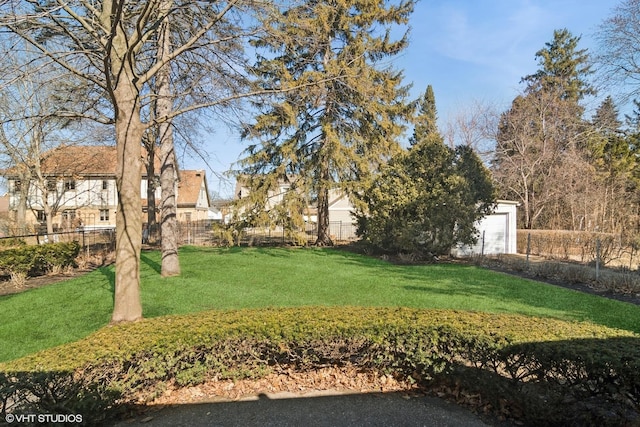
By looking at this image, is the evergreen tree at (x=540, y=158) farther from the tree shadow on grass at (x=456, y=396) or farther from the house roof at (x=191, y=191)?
the house roof at (x=191, y=191)

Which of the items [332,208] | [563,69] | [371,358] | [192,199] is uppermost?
[563,69]

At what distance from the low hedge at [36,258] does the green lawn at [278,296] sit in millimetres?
2341

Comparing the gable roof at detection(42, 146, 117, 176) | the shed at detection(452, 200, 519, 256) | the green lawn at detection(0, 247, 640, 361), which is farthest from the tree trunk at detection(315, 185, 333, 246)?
the gable roof at detection(42, 146, 117, 176)

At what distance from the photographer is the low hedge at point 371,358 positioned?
2617mm

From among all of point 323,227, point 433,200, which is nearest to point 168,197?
point 433,200

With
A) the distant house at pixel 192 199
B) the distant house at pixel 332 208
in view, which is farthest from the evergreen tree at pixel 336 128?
the distant house at pixel 192 199

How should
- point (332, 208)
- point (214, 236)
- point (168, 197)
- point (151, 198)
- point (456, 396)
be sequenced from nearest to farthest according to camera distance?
1. point (456, 396)
2. point (168, 197)
3. point (151, 198)
4. point (214, 236)
5. point (332, 208)

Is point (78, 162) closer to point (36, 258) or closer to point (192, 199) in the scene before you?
point (36, 258)

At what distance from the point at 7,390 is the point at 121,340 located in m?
0.87

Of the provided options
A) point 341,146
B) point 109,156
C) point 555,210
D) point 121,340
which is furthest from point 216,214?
point 121,340

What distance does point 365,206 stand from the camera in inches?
683

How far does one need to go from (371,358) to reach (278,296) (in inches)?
180

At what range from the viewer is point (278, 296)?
25.9 ft

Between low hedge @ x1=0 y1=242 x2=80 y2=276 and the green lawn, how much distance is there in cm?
234
